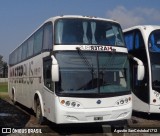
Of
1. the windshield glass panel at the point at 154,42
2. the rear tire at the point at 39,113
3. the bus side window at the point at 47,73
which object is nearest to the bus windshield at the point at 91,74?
the bus side window at the point at 47,73

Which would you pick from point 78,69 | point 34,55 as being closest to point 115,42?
point 78,69

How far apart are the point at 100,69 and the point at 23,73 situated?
7274mm

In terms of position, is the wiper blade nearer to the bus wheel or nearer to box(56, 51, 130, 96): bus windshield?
box(56, 51, 130, 96): bus windshield

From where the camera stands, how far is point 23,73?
1778 cm

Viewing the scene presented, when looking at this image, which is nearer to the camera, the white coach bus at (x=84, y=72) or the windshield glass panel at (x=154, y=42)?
the white coach bus at (x=84, y=72)

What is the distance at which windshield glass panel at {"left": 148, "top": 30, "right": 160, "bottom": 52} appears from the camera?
49.3 ft

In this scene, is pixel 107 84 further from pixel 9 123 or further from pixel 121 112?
pixel 9 123

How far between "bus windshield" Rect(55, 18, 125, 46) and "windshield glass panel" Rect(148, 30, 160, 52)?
305cm

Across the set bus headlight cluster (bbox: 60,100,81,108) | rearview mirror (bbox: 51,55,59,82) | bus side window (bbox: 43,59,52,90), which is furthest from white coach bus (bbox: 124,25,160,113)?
rearview mirror (bbox: 51,55,59,82)

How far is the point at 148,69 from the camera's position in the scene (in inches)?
579

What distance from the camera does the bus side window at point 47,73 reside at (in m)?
11.7

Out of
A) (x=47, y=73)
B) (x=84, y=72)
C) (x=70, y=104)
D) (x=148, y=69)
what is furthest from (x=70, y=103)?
(x=148, y=69)

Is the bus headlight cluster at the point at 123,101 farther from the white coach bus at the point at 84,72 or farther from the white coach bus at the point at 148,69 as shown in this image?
the white coach bus at the point at 148,69

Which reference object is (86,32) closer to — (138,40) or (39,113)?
(39,113)
